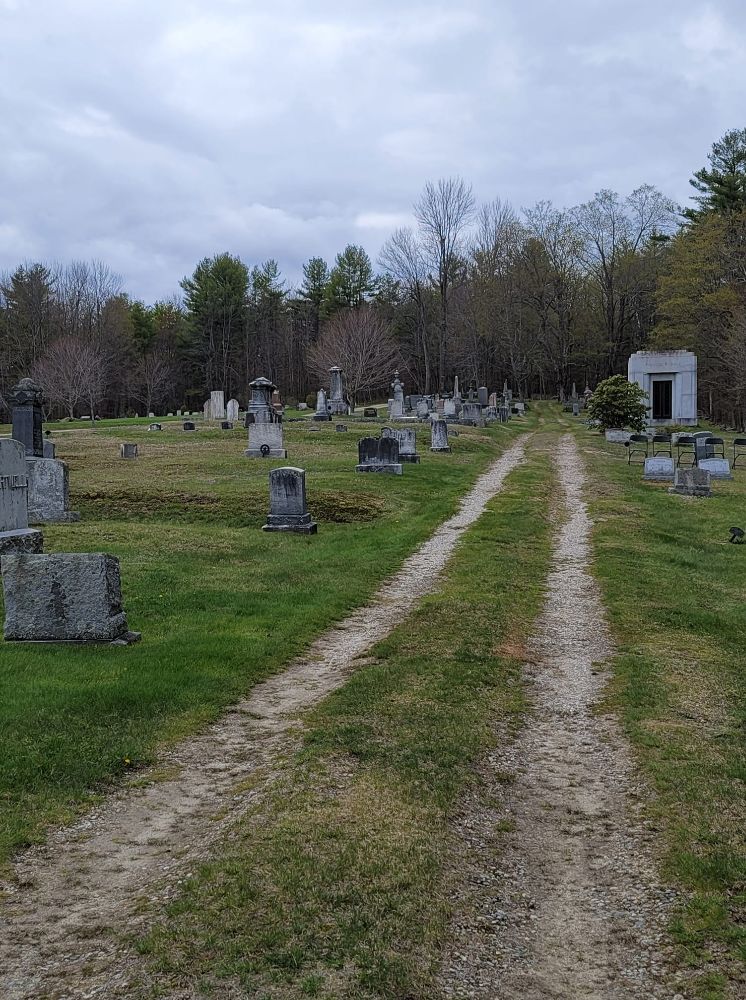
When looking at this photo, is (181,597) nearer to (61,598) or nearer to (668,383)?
(61,598)

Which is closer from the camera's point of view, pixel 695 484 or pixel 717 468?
pixel 695 484

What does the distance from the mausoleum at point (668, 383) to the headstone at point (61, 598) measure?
142 ft

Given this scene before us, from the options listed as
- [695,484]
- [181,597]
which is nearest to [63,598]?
[181,597]

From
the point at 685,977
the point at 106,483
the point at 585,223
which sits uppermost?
the point at 585,223

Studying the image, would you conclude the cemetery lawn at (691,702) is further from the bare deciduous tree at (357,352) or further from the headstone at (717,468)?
the bare deciduous tree at (357,352)

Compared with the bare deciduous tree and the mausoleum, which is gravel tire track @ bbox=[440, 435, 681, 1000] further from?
the bare deciduous tree

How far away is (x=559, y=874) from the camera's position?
4.48 m

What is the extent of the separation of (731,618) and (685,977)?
7000 mm

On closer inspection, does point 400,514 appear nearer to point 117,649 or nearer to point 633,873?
point 117,649

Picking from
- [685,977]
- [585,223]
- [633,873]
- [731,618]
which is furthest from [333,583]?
[585,223]

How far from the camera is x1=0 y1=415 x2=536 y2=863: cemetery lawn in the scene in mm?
5766

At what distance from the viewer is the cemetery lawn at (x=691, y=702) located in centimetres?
402

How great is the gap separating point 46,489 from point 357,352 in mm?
38936

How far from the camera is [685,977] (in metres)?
3.61
